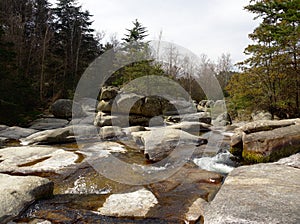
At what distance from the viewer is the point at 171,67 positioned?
2416 centimetres

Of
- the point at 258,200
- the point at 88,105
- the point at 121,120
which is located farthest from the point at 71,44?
the point at 258,200

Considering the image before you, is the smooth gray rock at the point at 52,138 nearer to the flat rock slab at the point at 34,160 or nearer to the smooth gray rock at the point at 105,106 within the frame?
the flat rock slab at the point at 34,160

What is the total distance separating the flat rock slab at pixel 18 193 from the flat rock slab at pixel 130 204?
41.4 inches

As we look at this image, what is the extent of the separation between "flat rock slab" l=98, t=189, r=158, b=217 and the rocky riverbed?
0.05 ft

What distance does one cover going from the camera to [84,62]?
23.4 m

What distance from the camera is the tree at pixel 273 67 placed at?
10.4 m

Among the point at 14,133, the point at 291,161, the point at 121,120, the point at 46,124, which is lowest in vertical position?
the point at 46,124

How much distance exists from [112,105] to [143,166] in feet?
23.9

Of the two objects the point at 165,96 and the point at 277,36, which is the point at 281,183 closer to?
the point at 277,36

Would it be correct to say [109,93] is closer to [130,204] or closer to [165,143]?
[165,143]

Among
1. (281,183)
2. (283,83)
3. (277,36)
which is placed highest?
(277,36)

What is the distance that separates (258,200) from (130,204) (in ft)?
6.05

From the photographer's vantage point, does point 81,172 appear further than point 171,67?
No

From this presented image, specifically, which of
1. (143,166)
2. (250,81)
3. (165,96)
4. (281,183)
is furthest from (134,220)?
(165,96)
